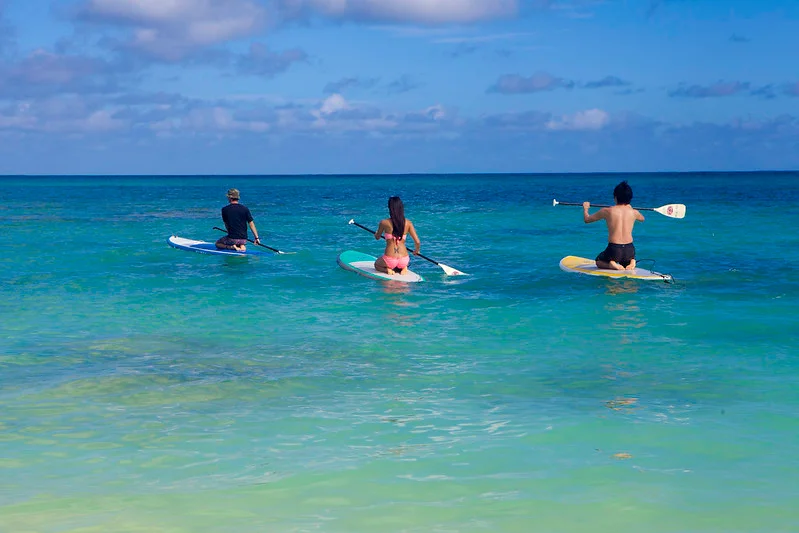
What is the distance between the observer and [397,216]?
15.5m

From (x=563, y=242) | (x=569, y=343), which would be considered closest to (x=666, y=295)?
(x=569, y=343)

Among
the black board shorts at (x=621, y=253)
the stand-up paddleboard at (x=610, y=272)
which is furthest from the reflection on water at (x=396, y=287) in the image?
the black board shorts at (x=621, y=253)

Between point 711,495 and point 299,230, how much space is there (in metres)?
31.2

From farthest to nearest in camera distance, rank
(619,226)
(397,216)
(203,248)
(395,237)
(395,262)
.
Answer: (203,248)
(395,262)
(395,237)
(619,226)
(397,216)

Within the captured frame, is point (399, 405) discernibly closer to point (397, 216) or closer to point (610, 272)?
point (397, 216)

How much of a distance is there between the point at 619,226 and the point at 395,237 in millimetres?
3982

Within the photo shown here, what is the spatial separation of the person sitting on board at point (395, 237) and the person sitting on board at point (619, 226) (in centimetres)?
314

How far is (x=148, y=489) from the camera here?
20.2ft

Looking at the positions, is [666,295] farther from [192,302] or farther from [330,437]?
[330,437]

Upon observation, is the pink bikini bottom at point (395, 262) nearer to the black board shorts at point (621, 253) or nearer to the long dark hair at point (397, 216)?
the long dark hair at point (397, 216)

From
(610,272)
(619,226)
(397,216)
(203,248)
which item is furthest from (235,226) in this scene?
(619,226)

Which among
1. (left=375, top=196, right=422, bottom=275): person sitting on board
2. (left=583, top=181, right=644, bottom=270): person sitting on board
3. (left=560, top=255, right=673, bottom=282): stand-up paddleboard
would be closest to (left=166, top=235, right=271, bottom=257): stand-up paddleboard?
(left=375, top=196, right=422, bottom=275): person sitting on board

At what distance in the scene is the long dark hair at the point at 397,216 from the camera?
49.9ft

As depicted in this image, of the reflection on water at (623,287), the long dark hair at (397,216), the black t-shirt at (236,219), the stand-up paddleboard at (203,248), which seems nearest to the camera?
the long dark hair at (397,216)
